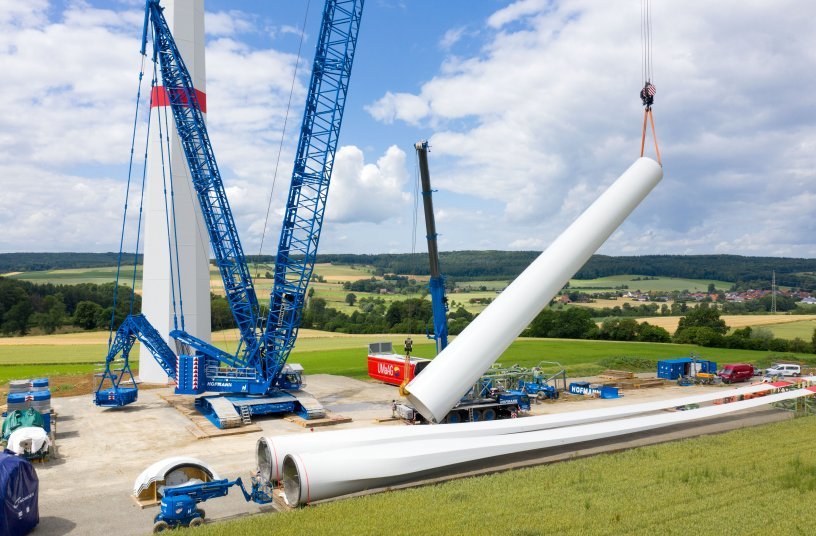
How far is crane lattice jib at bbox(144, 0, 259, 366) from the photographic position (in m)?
32.2

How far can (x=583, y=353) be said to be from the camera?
188 ft

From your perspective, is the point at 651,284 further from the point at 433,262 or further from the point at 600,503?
the point at 600,503

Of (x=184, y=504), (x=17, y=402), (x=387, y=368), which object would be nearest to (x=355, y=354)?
(x=387, y=368)

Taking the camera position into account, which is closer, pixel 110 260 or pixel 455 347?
pixel 455 347

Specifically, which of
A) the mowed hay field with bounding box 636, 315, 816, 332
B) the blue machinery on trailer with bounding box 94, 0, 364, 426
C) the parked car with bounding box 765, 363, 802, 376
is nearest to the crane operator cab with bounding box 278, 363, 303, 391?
the blue machinery on trailer with bounding box 94, 0, 364, 426

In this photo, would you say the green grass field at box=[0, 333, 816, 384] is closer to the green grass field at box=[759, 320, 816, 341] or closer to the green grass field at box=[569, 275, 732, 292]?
the green grass field at box=[759, 320, 816, 341]

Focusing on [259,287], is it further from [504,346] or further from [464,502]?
[464,502]

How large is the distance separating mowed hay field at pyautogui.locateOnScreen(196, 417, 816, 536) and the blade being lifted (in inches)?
120

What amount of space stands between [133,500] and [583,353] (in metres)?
47.3

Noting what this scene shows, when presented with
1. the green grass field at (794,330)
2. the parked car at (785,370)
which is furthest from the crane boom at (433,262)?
the green grass field at (794,330)

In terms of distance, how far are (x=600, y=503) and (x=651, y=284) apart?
13739cm

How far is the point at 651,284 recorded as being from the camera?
141 metres

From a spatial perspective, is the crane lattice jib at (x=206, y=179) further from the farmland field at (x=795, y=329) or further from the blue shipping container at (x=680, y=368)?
the farmland field at (x=795, y=329)

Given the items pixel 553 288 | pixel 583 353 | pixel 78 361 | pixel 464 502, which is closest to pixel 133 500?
pixel 464 502
